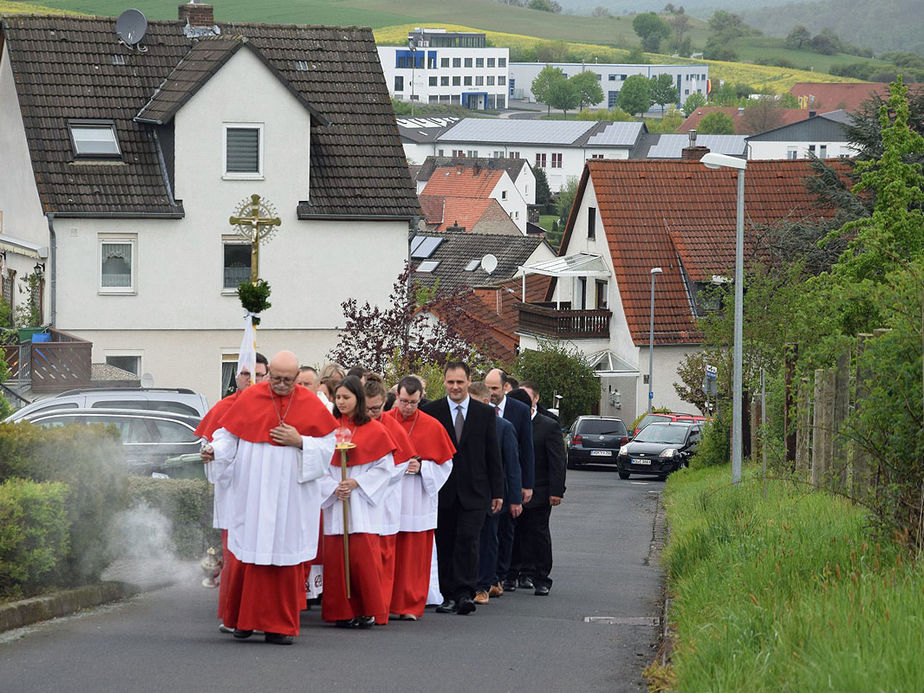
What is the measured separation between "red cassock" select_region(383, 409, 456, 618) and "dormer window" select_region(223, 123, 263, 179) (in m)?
26.6

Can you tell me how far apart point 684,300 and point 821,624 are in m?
48.7

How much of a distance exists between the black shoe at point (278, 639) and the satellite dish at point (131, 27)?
30.4 m

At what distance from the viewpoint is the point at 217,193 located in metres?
38.0

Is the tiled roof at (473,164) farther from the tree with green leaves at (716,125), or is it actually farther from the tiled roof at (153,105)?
the tiled roof at (153,105)

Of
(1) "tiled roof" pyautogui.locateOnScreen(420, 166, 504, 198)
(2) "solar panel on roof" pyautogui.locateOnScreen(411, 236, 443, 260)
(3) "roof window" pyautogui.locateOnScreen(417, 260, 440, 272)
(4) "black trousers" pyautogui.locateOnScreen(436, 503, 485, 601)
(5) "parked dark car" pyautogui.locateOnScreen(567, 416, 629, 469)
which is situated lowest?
(5) "parked dark car" pyautogui.locateOnScreen(567, 416, 629, 469)

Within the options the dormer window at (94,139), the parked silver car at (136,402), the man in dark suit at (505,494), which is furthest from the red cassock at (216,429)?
the dormer window at (94,139)

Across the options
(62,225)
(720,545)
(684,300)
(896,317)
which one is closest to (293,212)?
(62,225)

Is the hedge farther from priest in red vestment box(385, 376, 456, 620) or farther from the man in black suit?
the man in black suit

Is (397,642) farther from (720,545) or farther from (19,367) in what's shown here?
(19,367)

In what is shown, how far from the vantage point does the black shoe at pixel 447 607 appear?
12602 mm

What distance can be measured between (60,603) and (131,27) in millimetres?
29612

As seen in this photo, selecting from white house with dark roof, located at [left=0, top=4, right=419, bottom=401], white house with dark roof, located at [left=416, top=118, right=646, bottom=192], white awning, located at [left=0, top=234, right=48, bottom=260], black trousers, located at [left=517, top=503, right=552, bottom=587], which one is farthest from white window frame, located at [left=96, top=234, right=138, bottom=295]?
white house with dark roof, located at [left=416, top=118, right=646, bottom=192]

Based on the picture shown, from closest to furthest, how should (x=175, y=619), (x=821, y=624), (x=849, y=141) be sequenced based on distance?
(x=821, y=624), (x=175, y=619), (x=849, y=141)

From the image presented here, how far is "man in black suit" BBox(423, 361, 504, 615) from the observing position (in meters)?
12.6
